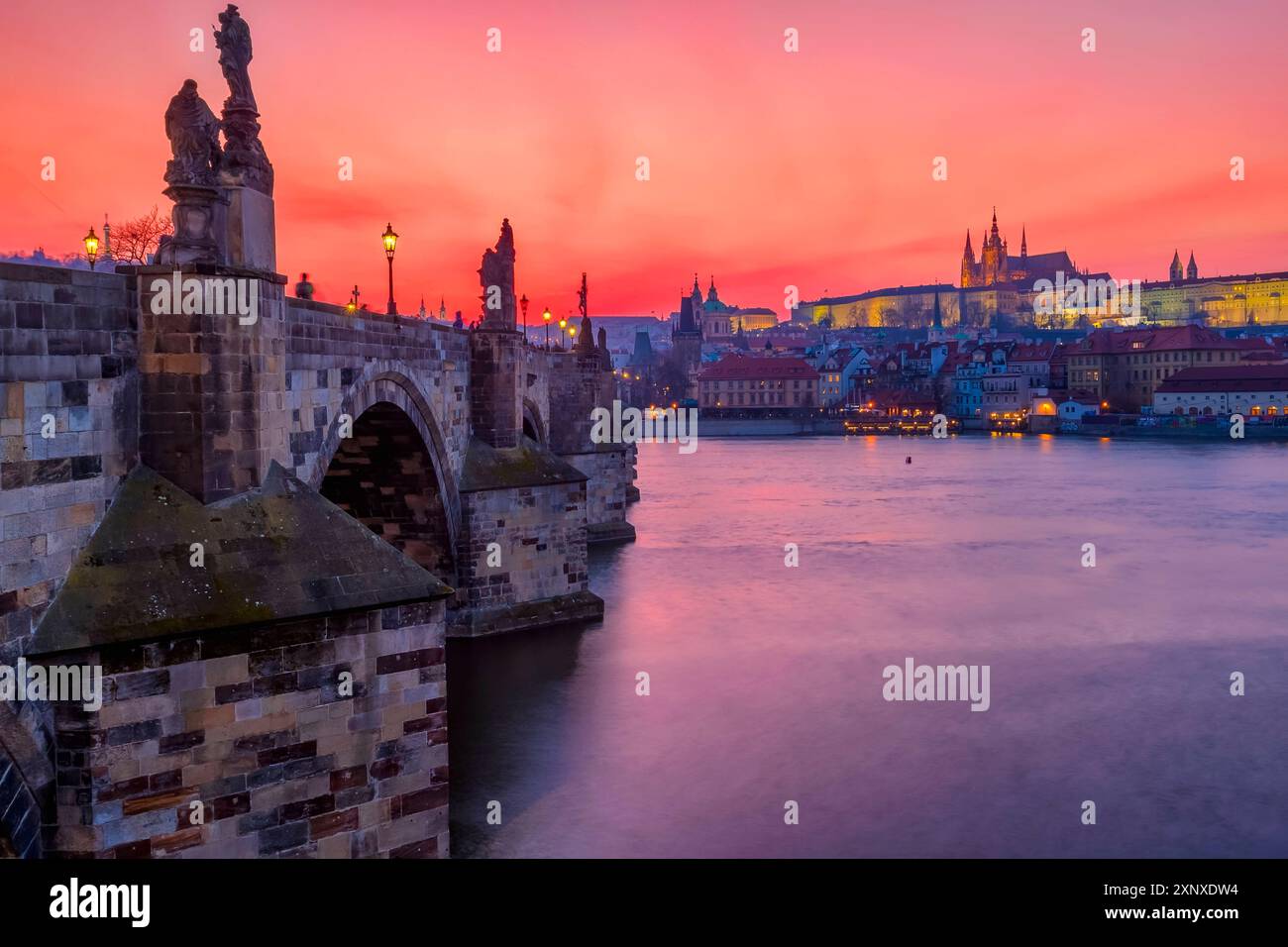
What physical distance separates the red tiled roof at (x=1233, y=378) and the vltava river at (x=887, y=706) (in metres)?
81.7

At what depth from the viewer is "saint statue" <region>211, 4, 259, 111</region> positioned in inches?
518

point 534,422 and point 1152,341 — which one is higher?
point 1152,341

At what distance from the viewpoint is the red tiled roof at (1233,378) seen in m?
120

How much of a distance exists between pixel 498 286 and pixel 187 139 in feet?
53.2

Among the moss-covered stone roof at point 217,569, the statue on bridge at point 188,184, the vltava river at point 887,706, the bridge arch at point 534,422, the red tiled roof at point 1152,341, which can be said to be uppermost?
the red tiled roof at point 1152,341

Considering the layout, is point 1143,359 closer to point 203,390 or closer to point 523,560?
point 523,560

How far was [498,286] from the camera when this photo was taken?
2828cm

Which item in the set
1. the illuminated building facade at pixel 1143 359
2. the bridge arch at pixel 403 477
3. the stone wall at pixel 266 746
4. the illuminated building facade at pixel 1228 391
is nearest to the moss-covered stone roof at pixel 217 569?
the stone wall at pixel 266 746

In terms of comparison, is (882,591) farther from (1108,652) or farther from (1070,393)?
(1070,393)

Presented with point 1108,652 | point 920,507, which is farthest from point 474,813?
point 920,507

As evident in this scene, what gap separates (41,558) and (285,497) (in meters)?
2.92

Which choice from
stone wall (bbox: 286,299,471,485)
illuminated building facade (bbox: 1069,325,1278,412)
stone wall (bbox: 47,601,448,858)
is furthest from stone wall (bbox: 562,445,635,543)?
illuminated building facade (bbox: 1069,325,1278,412)

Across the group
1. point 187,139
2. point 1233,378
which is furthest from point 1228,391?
point 187,139

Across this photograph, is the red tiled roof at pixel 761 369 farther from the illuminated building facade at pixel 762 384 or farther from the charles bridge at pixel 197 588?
the charles bridge at pixel 197 588
